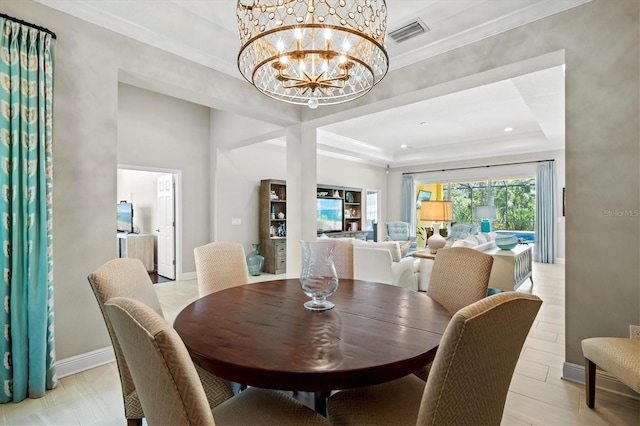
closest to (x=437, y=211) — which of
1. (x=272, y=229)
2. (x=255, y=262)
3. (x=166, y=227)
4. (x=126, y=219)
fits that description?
(x=272, y=229)

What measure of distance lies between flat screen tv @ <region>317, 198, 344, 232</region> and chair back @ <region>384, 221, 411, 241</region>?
1409 millimetres

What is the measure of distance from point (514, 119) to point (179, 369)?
6.82 metres

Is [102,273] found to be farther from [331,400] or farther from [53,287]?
[53,287]

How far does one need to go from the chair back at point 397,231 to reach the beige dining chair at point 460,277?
6.52 metres

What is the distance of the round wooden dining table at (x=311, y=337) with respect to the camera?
1.05 metres

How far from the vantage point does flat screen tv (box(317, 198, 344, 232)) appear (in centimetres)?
758

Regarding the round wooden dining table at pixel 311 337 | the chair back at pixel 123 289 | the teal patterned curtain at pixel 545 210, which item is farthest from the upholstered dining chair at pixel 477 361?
the teal patterned curtain at pixel 545 210

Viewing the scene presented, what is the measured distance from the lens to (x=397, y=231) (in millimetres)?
8648

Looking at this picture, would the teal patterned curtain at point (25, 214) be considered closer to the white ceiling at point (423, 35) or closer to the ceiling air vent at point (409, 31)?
the white ceiling at point (423, 35)

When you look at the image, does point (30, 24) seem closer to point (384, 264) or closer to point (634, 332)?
point (384, 264)

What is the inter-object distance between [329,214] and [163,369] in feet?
23.3

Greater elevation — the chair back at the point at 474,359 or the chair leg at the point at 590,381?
the chair back at the point at 474,359

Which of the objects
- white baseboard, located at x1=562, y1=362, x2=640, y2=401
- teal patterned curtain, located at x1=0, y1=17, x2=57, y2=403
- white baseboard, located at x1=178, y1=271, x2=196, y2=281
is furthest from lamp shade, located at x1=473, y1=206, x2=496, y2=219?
teal patterned curtain, located at x1=0, y1=17, x2=57, y2=403

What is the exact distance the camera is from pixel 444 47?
2.86 meters
